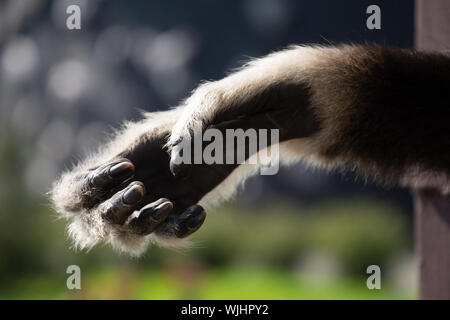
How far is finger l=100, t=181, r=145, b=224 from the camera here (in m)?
0.95

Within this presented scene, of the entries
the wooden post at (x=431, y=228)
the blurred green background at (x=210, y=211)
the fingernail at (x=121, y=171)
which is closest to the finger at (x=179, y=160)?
the fingernail at (x=121, y=171)

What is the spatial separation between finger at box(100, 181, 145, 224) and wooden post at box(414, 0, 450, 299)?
3.12 feet

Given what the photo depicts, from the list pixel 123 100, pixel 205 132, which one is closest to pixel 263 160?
pixel 205 132

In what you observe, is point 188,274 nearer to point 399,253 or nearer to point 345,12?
point 399,253

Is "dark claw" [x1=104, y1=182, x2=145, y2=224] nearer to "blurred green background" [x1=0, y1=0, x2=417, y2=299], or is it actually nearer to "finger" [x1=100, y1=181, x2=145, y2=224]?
"finger" [x1=100, y1=181, x2=145, y2=224]

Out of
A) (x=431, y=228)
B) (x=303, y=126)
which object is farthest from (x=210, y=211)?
(x=303, y=126)

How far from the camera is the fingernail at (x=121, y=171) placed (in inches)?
39.7

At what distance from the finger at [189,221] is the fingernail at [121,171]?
0.13 metres

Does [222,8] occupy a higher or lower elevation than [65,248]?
higher

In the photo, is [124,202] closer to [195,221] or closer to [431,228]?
[195,221]

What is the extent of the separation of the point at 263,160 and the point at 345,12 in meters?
2.71

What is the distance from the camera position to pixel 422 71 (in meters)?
1.04

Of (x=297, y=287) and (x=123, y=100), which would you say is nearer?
(x=297, y=287)

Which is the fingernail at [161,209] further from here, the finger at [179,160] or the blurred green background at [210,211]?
the blurred green background at [210,211]
